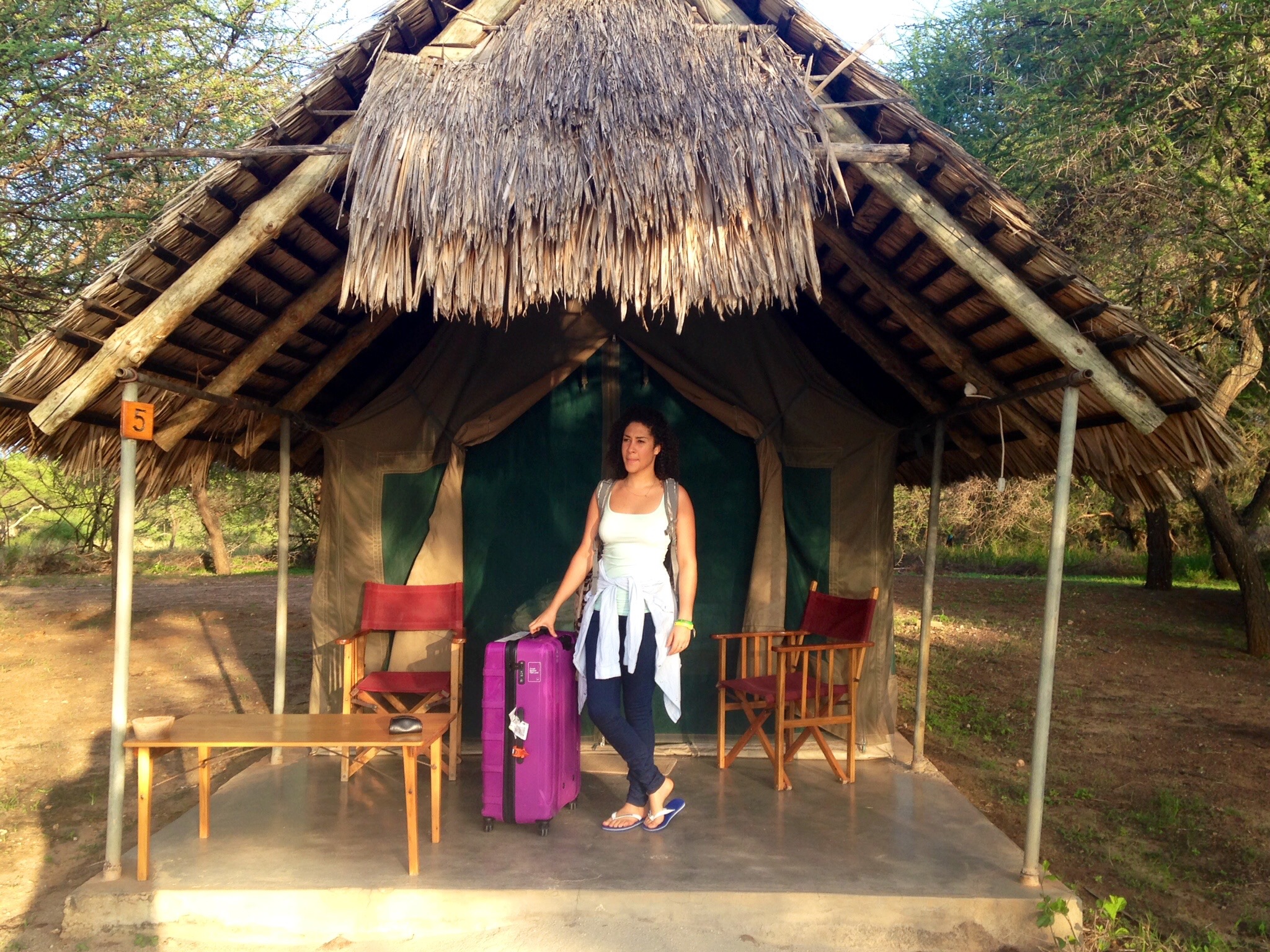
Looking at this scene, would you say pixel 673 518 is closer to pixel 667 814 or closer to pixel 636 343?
pixel 667 814

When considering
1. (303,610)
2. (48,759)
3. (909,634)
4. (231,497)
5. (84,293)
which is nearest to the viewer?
(84,293)

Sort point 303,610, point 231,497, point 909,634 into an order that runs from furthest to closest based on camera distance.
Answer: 1. point 231,497
2. point 303,610
3. point 909,634

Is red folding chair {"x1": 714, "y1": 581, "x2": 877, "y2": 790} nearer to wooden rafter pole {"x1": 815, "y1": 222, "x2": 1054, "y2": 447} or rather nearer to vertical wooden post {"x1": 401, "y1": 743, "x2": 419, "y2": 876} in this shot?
wooden rafter pole {"x1": 815, "y1": 222, "x2": 1054, "y2": 447}

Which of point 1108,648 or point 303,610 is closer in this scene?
point 1108,648

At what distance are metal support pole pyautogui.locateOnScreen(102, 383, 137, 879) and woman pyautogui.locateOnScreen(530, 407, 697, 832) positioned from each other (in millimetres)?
1500

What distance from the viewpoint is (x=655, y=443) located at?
4.15m

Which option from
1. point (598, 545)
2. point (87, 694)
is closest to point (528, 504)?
point (598, 545)

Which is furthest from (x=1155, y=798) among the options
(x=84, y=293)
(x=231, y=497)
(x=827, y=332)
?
(x=231, y=497)

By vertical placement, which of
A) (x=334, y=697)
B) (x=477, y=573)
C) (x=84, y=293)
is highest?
(x=84, y=293)

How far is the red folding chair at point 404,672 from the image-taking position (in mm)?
4723

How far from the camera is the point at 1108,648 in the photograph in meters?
10.6

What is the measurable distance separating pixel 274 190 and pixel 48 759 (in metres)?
4.23

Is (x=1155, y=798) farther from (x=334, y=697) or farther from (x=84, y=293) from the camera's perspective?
(x=84, y=293)

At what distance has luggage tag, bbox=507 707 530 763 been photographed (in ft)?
12.5
